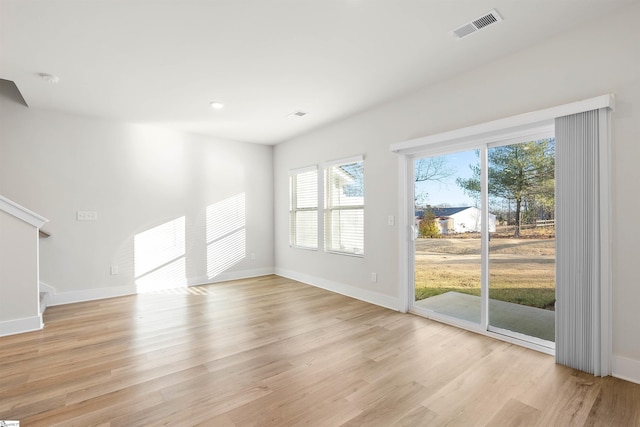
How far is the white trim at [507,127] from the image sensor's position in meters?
2.27

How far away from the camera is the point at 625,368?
7.13 feet

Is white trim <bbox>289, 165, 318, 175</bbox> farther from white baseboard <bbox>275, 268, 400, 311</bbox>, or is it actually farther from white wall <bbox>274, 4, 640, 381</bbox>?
white baseboard <bbox>275, 268, 400, 311</bbox>

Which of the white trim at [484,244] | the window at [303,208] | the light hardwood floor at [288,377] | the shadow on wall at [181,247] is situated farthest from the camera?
the window at [303,208]

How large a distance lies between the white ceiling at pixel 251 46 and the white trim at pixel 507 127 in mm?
645

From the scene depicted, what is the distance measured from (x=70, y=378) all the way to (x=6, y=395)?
336mm

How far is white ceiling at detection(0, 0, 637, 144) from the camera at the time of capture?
2.17 meters

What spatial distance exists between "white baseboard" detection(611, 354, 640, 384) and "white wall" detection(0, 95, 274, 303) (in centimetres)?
521

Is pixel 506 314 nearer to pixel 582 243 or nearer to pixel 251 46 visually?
pixel 582 243

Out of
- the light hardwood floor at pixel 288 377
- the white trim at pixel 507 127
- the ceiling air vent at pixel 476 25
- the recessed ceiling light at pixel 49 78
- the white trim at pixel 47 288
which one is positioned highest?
the ceiling air vent at pixel 476 25

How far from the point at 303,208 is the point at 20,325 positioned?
13.2 ft

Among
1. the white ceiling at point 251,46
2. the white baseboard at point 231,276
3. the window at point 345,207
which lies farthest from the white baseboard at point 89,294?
the window at point 345,207

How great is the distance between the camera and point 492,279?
3025mm

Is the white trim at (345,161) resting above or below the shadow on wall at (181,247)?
above

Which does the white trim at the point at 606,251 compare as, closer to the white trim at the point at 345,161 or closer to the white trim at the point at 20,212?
the white trim at the point at 345,161
